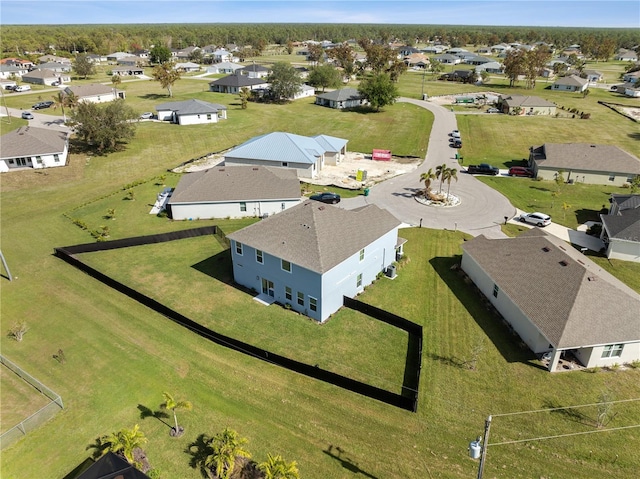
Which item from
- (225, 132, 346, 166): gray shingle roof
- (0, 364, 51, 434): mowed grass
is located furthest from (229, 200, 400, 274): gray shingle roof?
(225, 132, 346, 166): gray shingle roof

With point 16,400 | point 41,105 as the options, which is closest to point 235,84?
point 41,105

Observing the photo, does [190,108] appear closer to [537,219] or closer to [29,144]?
[29,144]

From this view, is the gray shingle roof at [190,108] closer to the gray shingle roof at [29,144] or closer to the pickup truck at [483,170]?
the gray shingle roof at [29,144]

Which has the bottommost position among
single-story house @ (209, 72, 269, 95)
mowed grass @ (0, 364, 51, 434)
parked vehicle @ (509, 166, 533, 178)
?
mowed grass @ (0, 364, 51, 434)

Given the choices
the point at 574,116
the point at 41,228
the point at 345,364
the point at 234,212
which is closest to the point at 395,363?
the point at 345,364

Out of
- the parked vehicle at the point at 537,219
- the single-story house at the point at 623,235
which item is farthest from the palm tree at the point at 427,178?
the single-story house at the point at 623,235

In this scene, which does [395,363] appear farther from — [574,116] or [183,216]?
[574,116]

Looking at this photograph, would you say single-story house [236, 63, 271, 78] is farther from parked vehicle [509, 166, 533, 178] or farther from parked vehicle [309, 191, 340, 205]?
parked vehicle [309, 191, 340, 205]
